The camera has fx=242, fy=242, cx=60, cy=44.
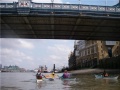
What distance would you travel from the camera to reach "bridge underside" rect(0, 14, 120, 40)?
45.3 meters

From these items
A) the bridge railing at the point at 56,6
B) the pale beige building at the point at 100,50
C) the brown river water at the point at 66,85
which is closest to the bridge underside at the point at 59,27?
the bridge railing at the point at 56,6

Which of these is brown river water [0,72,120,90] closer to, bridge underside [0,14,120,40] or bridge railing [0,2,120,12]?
bridge underside [0,14,120,40]

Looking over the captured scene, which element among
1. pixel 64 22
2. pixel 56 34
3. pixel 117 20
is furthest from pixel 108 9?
pixel 56 34

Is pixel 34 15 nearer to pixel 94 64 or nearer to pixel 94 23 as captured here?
pixel 94 23

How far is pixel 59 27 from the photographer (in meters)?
51.5

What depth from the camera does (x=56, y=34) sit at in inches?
2287

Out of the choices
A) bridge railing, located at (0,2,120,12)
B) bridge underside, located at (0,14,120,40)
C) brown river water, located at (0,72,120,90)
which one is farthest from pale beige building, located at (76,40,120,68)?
bridge railing, located at (0,2,120,12)

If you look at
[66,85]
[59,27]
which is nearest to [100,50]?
[59,27]

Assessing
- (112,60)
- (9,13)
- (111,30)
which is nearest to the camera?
(9,13)

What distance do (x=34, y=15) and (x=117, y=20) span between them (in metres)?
16.2

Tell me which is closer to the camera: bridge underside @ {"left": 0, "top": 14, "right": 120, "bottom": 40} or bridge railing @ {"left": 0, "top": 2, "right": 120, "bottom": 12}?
bridge railing @ {"left": 0, "top": 2, "right": 120, "bottom": 12}

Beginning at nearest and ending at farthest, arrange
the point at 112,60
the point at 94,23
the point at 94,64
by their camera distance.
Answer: the point at 94,23 → the point at 112,60 → the point at 94,64

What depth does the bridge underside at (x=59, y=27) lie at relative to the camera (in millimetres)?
45281

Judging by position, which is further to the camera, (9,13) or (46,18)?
(46,18)
